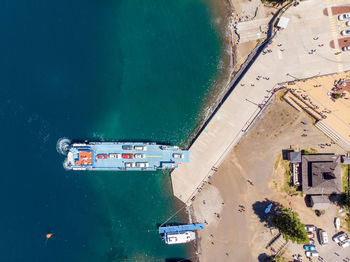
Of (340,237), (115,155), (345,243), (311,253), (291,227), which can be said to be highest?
(115,155)

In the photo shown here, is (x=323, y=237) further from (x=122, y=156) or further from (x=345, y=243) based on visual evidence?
(x=122, y=156)

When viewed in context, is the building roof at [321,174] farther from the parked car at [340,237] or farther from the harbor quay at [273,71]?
the harbor quay at [273,71]

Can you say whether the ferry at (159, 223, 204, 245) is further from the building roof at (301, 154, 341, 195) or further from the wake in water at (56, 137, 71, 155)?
the wake in water at (56, 137, 71, 155)

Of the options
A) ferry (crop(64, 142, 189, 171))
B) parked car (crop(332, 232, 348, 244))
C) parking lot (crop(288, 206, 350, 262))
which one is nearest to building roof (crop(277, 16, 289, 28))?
ferry (crop(64, 142, 189, 171))

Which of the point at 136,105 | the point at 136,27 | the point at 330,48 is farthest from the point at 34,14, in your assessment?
the point at 330,48

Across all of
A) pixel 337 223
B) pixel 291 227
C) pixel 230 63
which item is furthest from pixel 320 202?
pixel 230 63

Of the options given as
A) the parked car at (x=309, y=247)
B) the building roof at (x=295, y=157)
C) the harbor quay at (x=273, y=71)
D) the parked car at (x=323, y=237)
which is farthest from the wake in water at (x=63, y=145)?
the parked car at (x=323, y=237)

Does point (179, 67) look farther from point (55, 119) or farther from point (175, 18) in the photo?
point (55, 119)
